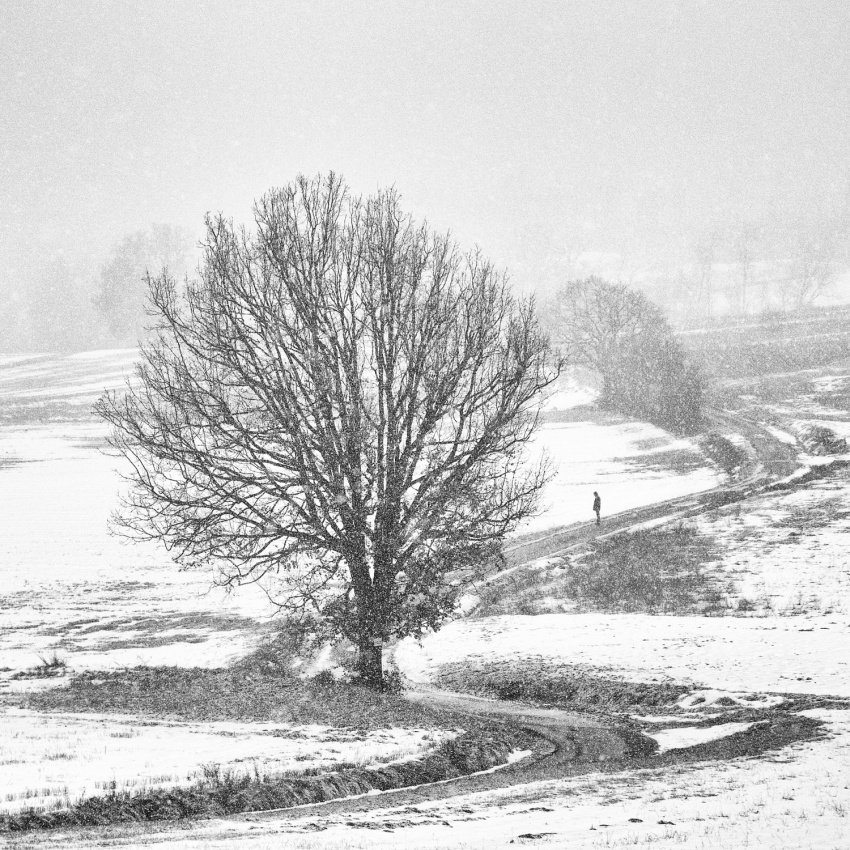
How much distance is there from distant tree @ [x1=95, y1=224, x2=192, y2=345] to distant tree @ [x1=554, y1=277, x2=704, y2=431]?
64.4 m

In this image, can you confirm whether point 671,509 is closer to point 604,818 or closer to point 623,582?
point 623,582

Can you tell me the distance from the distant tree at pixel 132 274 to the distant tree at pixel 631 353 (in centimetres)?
6444

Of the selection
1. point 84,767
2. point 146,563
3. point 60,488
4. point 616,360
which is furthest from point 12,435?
point 84,767

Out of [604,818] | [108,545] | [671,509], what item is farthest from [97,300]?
[604,818]

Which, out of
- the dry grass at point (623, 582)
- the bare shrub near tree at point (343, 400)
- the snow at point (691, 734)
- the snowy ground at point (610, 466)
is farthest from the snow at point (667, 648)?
the snowy ground at point (610, 466)

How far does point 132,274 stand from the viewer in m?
133

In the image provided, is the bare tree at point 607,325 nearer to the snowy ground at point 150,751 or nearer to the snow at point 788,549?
the snow at point 788,549

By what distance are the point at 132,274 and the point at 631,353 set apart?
8125cm

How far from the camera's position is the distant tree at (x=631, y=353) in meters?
78.0

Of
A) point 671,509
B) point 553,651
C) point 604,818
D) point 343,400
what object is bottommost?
point 553,651

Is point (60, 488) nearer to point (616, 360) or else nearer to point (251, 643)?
point (251, 643)

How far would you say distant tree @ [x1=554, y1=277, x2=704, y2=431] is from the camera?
7800 cm

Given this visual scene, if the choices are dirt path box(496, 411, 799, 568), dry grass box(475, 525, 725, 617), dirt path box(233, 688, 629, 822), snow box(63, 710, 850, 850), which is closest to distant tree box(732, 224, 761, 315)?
dirt path box(496, 411, 799, 568)

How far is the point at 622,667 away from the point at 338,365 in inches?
453
